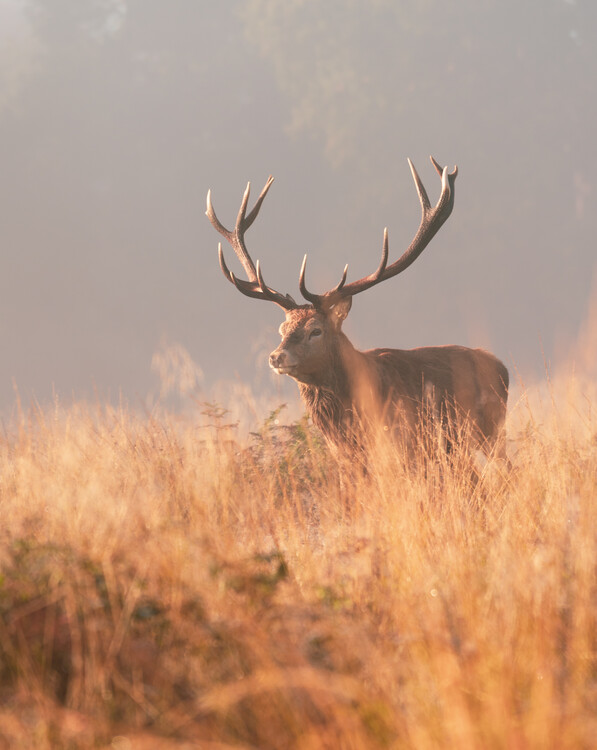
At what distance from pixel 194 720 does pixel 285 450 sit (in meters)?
6.09

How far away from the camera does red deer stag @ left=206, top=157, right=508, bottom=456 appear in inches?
251

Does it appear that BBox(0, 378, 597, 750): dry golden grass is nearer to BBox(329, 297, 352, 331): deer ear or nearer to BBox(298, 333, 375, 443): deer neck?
BBox(298, 333, 375, 443): deer neck

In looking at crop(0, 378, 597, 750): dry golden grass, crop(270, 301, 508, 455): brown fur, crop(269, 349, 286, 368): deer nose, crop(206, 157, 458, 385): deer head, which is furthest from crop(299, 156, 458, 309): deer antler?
crop(0, 378, 597, 750): dry golden grass

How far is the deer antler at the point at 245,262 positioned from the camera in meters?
6.84

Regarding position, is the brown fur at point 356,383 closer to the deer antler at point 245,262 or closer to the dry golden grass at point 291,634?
the deer antler at point 245,262

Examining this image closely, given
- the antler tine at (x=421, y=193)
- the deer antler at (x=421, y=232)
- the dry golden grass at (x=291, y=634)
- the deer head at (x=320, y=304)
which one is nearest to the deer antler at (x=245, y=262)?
the deer head at (x=320, y=304)

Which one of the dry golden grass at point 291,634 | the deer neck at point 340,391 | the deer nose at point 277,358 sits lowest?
the dry golden grass at point 291,634

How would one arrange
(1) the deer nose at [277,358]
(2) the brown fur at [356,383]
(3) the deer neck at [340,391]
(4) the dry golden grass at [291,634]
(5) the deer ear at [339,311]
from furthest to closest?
1. (5) the deer ear at [339,311]
2. (3) the deer neck at [340,391]
3. (2) the brown fur at [356,383]
4. (1) the deer nose at [277,358]
5. (4) the dry golden grass at [291,634]

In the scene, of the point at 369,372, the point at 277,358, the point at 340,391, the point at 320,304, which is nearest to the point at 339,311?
the point at 320,304

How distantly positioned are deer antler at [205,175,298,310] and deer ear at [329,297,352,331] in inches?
15.0

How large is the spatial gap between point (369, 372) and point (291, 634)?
4304 millimetres

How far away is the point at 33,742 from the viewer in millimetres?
2014

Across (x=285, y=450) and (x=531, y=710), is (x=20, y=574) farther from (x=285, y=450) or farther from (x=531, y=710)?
(x=285, y=450)

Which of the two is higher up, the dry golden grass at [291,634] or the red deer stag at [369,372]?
the red deer stag at [369,372]
